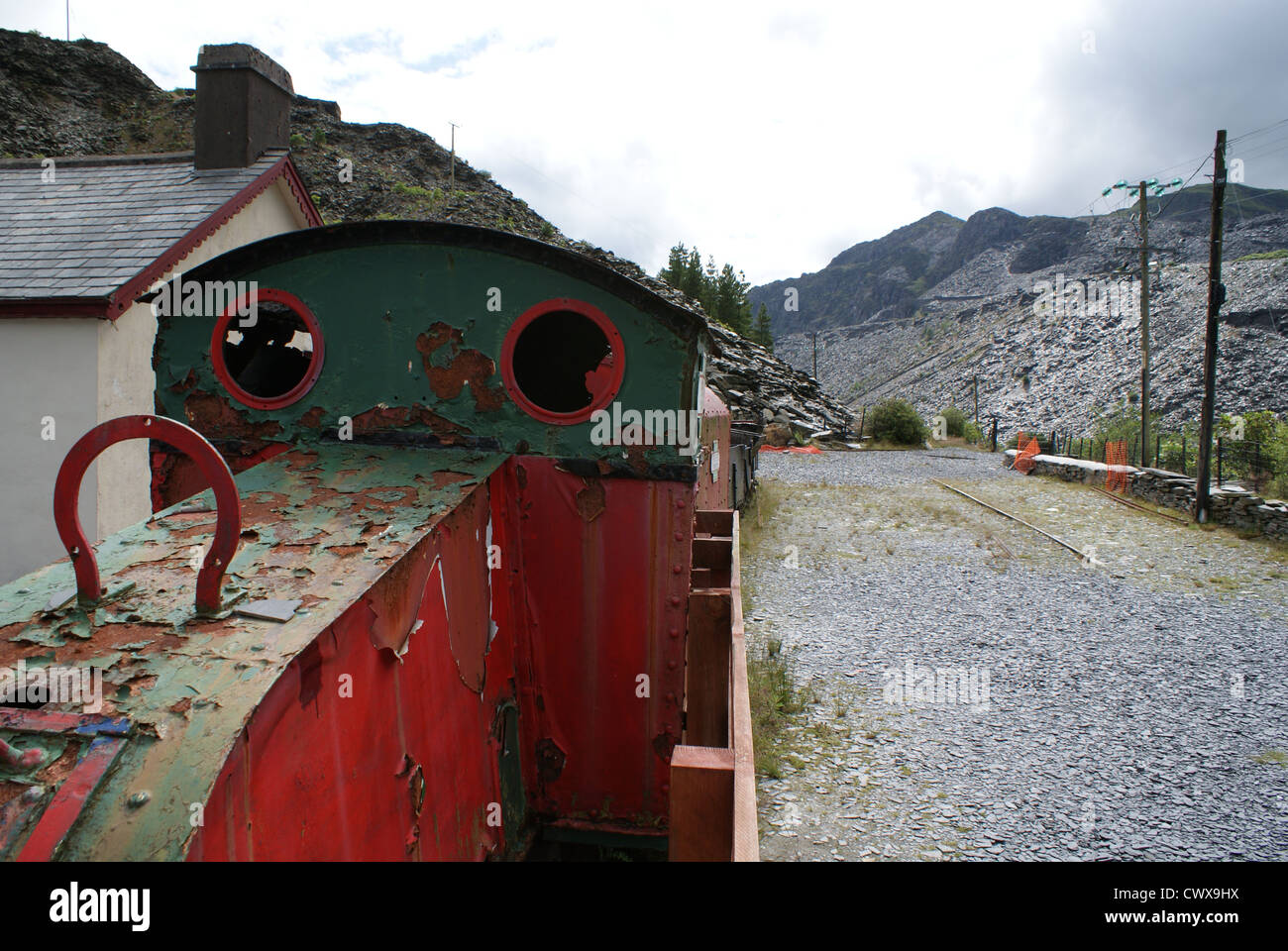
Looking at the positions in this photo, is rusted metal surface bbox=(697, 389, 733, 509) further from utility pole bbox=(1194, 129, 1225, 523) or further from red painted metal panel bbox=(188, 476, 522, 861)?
utility pole bbox=(1194, 129, 1225, 523)

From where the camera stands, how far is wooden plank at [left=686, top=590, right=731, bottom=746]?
4.18m

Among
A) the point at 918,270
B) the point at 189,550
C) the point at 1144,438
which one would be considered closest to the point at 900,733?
the point at 189,550

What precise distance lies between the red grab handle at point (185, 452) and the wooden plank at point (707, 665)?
249 cm

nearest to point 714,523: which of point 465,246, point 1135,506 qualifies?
point 465,246

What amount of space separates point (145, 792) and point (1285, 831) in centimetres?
684

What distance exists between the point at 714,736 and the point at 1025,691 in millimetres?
4521

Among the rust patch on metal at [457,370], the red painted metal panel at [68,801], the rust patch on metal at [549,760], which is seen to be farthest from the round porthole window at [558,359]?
the red painted metal panel at [68,801]

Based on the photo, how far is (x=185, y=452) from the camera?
7.05 feet

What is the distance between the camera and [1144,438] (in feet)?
66.5

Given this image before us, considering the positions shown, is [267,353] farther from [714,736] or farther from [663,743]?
[714,736]

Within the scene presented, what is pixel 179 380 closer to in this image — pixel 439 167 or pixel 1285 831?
pixel 1285 831

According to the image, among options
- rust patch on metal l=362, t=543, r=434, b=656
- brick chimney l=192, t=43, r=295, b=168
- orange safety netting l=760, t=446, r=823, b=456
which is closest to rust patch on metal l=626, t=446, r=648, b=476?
rust patch on metal l=362, t=543, r=434, b=656

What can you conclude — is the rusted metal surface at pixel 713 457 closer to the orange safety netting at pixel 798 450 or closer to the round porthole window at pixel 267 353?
the round porthole window at pixel 267 353

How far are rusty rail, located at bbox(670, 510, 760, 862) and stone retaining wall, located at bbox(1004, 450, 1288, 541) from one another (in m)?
12.9
